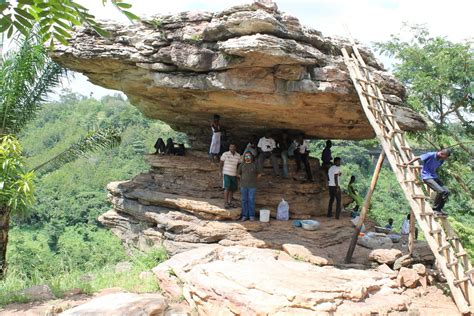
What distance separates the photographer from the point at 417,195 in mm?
6613

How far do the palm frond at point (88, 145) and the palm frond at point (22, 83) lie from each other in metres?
1.24

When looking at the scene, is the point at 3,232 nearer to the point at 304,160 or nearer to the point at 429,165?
the point at 304,160

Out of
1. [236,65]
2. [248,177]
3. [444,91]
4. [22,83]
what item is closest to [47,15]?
[236,65]

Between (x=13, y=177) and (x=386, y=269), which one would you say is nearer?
(x=386, y=269)

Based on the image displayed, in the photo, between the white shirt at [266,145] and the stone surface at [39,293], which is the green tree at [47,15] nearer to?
the stone surface at [39,293]

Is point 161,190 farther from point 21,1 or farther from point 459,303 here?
point 21,1

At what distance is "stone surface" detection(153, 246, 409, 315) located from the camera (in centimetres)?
507

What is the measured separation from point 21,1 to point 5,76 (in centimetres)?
865

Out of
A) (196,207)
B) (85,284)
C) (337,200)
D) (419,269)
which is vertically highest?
(337,200)

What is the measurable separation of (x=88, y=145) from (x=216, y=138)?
137 inches

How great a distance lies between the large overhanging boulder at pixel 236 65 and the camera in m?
8.41

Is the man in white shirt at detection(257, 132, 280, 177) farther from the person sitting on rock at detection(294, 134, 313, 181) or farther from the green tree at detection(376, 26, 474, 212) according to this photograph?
the green tree at detection(376, 26, 474, 212)

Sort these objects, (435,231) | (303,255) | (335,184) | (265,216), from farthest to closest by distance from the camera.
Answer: (335,184) → (265,216) → (303,255) → (435,231)

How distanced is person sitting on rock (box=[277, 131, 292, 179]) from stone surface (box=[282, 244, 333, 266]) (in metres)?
2.88
